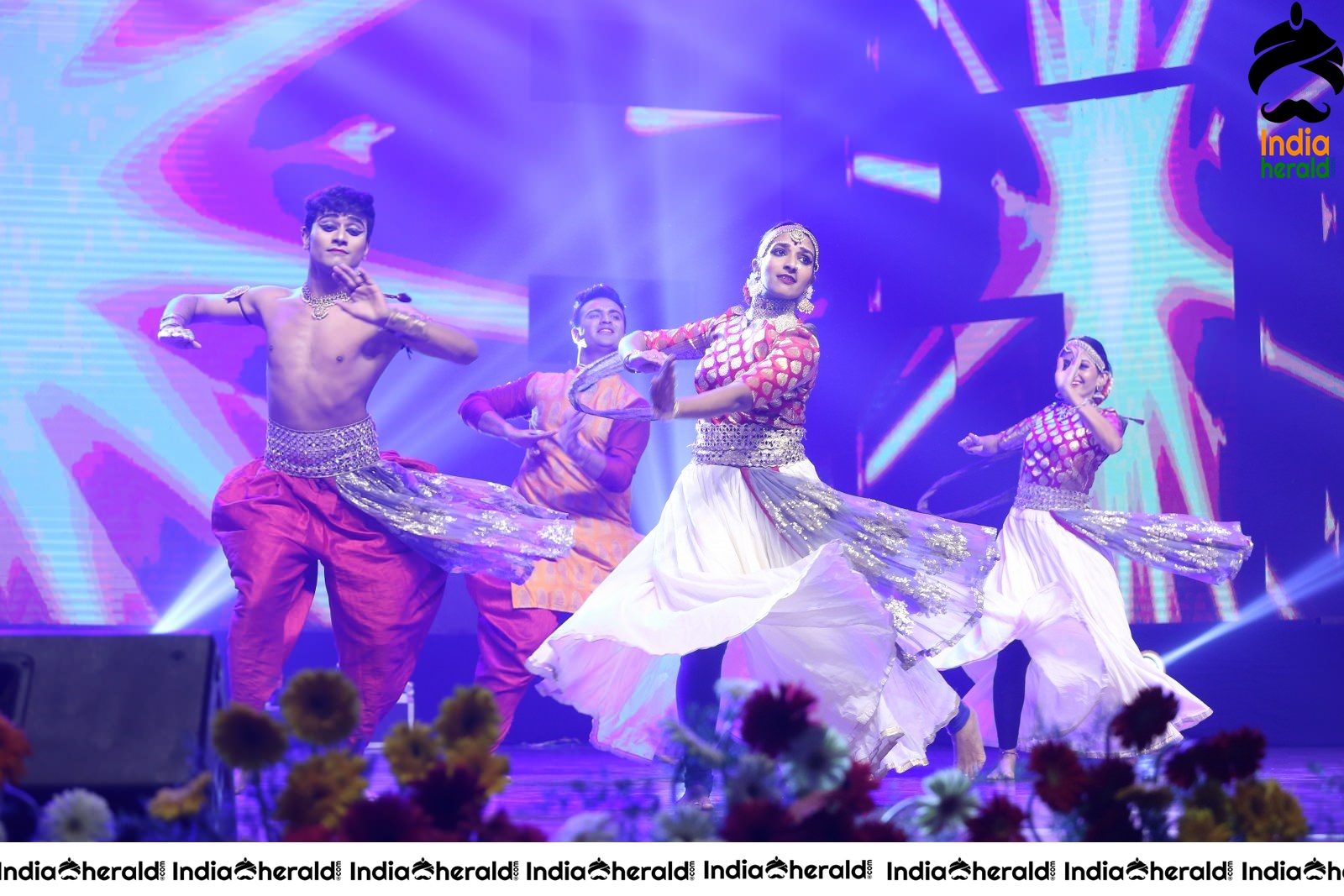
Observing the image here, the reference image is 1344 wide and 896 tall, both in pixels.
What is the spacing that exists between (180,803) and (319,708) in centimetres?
17

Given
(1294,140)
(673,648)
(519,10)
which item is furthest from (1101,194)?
(673,648)

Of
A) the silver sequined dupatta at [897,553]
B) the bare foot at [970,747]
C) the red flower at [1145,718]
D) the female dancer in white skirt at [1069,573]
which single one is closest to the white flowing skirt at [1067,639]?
the female dancer in white skirt at [1069,573]

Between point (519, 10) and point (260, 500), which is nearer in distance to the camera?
point (260, 500)

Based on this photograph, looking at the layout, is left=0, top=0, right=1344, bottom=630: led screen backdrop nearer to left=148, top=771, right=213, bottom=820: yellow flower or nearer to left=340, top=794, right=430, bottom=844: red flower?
left=148, top=771, right=213, bottom=820: yellow flower

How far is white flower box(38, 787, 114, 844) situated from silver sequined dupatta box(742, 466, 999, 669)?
2300mm

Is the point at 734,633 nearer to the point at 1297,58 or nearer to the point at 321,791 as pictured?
the point at 321,791

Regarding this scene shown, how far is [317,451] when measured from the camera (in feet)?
13.1

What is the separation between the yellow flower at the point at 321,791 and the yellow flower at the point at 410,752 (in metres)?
0.05

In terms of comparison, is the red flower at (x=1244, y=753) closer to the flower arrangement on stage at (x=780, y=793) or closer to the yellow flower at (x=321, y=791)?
the flower arrangement on stage at (x=780, y=793)

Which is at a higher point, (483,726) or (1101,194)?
(1101,194)

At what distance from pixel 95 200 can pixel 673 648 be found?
11.9ft

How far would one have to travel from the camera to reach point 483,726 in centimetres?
154

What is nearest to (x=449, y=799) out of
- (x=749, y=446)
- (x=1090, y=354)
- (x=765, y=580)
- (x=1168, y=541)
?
(x=765, y=580)

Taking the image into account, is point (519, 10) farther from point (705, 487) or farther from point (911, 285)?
point (705, 487)
